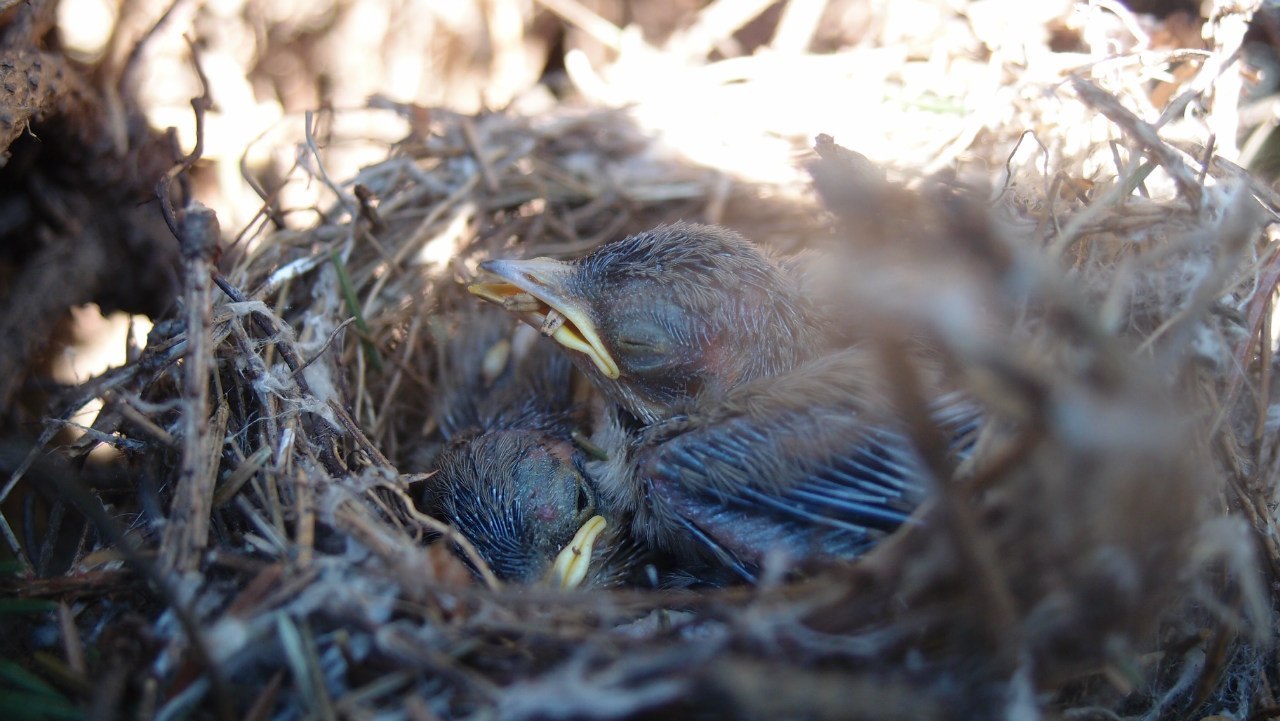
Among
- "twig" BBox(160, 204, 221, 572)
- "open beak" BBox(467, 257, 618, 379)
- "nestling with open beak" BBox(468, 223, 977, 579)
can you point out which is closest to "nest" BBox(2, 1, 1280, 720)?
"twig" BBox(160, 204, 221, 572)

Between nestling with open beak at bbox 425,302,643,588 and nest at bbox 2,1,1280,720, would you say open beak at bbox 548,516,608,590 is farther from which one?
nest at bbox 2,1,1280,720

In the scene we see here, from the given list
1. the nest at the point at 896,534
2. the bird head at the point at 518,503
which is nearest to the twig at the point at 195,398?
the nest at the point at 896,534

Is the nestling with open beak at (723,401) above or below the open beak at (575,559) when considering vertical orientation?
above

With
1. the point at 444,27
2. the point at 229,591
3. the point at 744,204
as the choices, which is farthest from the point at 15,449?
the point at 444,27

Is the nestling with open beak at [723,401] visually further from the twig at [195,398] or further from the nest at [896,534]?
the twig at [195,398]

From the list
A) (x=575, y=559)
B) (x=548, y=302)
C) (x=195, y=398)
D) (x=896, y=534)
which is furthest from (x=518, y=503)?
(x=896, y=534)
